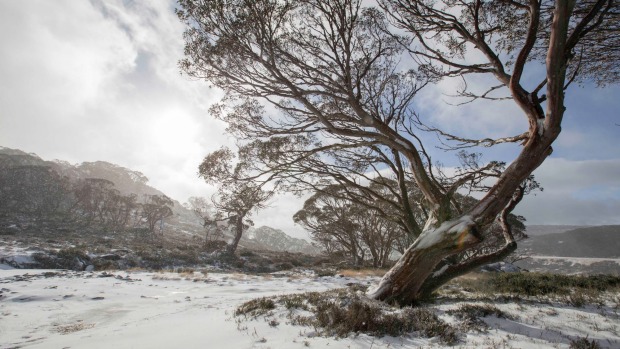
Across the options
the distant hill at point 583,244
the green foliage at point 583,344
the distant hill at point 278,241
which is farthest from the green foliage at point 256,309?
the distant hill at point 583,244

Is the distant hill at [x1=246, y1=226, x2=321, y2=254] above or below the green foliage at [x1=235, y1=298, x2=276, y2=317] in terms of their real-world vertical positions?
above

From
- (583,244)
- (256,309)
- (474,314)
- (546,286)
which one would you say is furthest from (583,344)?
(583,244)

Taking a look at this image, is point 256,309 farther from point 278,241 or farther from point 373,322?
point 278,241

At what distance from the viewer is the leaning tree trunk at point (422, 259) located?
5.02 m

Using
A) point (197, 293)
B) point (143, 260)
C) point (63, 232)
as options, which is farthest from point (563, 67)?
point (63, 232)

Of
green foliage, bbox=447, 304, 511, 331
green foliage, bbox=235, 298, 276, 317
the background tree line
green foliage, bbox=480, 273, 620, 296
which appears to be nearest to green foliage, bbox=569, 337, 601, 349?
green foliage, bbox=447, 304, 511, 331

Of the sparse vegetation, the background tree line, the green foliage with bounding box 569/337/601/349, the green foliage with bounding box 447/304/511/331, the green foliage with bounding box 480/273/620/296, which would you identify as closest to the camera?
the green foliage with bounding box 569/337/601/349

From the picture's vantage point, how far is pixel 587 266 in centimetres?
7475

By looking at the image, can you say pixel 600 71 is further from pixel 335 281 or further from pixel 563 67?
pixel 335 281

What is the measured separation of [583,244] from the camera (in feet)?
344

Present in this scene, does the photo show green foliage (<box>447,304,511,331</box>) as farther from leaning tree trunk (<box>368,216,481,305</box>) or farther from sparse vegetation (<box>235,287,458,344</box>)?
leaning tree trunk (<box>368,216,481,305</box>)

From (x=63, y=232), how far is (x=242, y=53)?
35238 millimetres

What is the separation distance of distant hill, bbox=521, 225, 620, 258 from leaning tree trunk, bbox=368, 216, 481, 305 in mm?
118101

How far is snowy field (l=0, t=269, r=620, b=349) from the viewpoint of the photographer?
3539 millimetres
